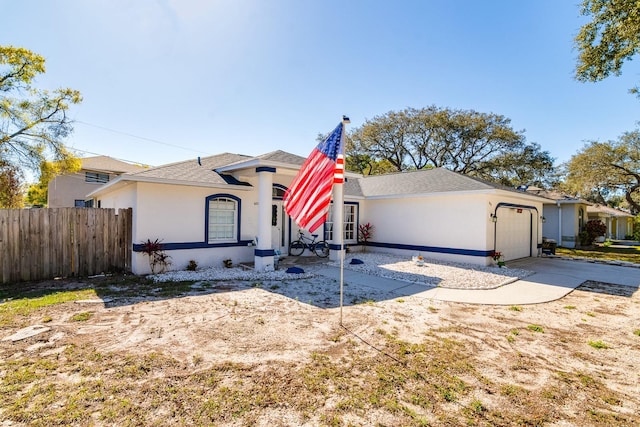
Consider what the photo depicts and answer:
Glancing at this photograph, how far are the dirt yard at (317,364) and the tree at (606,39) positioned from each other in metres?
7.83

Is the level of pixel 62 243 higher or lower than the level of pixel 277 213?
lower

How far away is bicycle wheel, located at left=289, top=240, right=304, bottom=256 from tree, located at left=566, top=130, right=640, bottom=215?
83.5 feet

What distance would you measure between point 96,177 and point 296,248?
21057 mm

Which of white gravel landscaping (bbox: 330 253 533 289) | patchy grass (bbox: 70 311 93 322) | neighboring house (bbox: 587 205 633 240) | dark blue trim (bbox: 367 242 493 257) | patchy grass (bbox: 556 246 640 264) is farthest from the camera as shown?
neighboring house (bbox: 587 205 633 240)

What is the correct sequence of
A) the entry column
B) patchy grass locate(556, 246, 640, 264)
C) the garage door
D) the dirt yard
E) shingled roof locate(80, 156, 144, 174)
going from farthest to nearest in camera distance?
shingled roof locate(80, 156, 144, 174) < patchy grass locate(556, 246, 640, 264) < the garage door < the entry column < the dirt yard

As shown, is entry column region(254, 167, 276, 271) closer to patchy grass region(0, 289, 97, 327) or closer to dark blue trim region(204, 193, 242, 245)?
dark blue trim region(204, 193, 242, 245)

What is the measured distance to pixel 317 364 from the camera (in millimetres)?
3658

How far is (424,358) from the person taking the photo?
384 centimetres

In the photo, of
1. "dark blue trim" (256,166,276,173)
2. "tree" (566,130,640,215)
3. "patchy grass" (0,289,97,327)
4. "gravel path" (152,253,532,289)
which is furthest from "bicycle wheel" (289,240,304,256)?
"tree" (566,130,640,215)

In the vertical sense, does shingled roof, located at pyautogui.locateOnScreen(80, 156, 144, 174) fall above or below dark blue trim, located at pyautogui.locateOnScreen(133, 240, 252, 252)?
above

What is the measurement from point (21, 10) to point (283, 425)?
14.1 m

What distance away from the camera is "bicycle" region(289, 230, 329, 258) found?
12648 millimetres

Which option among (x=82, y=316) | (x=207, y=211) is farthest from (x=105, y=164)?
(x=82, y=316)

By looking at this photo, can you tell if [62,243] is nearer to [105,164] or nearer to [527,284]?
[527,284]
